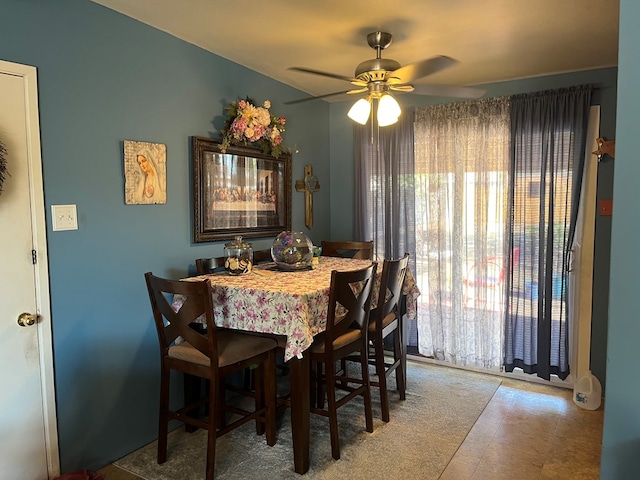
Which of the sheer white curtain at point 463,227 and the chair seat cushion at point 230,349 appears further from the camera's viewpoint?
the sheer white curtain at point 463,227

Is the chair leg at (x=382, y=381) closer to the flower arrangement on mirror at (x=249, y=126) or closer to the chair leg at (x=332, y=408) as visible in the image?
the chair leg at (x=332, y=408)

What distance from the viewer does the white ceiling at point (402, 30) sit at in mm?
2215

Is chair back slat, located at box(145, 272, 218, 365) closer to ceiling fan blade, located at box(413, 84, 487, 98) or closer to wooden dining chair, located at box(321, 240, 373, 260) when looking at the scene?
ceiling fan blade, located at box(413, 84, 487, 98)

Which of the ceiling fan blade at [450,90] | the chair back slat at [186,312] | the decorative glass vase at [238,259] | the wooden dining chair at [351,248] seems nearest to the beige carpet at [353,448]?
the chair back slat at [186,312]

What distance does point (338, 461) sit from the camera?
2424 mm

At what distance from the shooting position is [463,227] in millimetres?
3607

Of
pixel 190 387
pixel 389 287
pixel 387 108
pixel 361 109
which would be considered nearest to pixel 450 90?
pixel 387 108

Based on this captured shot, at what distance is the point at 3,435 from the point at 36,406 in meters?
0.16

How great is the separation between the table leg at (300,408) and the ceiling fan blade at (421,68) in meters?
1.54

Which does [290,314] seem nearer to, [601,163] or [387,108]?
[387,108]

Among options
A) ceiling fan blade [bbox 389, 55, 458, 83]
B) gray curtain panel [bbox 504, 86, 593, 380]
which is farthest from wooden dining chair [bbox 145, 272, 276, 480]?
gray curtain panel [bbox 504, 86, 593, 380]

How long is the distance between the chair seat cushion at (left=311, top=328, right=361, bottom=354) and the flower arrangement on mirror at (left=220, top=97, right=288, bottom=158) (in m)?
1.41

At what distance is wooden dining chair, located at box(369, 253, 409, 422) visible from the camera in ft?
8.82

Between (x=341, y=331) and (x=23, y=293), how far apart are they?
60.2 inches
